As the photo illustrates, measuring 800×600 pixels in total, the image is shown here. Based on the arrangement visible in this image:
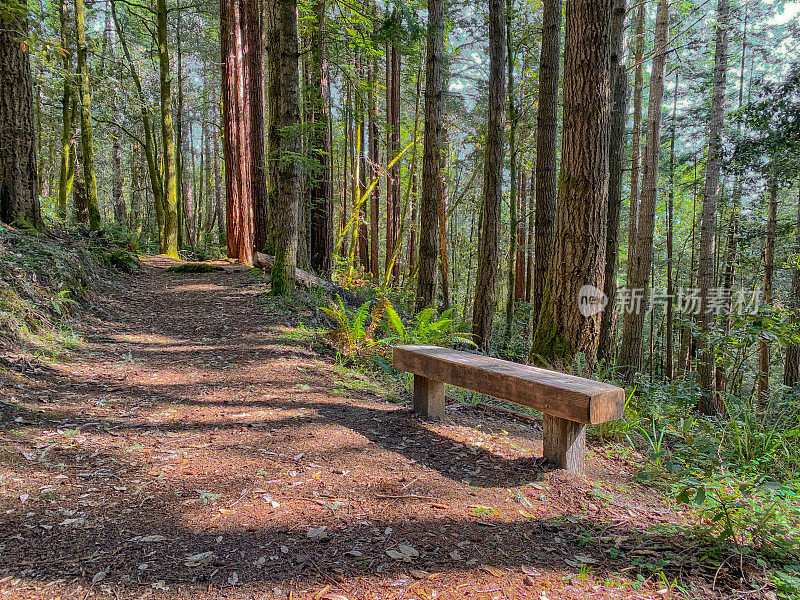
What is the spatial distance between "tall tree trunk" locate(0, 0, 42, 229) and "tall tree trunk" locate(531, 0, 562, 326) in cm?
818

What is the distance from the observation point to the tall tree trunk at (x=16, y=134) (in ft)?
23.6

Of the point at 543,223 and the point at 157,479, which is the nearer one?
the point at 157,479

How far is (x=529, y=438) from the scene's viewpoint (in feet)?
14.5

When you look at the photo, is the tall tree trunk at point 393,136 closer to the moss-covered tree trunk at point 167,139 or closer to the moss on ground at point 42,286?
the moss-covered tree trunk at point 167,139

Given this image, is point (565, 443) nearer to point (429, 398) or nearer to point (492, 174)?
point (429, 398)

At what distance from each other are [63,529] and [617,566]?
2.82m

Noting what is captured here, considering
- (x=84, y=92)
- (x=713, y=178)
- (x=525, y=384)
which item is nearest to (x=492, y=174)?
(x=525, y=384)

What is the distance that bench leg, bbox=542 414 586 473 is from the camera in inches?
138

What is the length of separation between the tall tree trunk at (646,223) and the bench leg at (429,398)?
759 cm

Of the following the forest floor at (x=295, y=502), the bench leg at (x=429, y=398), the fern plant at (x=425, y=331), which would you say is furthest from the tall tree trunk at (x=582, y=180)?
the bench leg at (x=429, y=398)

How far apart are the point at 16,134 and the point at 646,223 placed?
12.2 m

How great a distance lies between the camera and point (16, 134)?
7367 millimetres

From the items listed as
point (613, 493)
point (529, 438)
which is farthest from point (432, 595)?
point (529, 438)

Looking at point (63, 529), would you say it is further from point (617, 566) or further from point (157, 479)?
point (617, 566)
